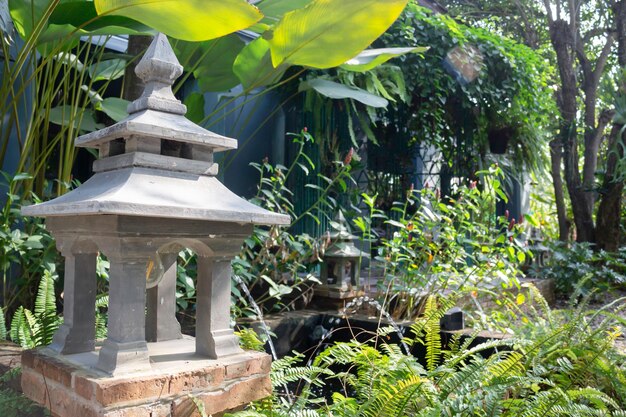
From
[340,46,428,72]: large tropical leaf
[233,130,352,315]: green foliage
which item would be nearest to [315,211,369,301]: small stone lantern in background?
[233,130,352,315]: green foliage

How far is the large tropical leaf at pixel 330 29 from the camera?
7.38 ft

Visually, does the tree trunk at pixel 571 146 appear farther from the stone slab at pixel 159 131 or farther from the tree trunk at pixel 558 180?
the stone slab at pixel 159 131

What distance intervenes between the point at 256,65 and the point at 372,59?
735 millimetres

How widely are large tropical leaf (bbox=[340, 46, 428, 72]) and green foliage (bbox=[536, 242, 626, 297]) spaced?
4.83 m

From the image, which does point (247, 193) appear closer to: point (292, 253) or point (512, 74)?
point (292, 253)

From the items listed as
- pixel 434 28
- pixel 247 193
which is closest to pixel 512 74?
pixel 434 28

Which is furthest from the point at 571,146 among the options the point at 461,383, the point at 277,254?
the point at 461,383

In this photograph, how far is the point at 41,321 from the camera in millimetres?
2455

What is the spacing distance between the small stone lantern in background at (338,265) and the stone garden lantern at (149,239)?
7.62 ft

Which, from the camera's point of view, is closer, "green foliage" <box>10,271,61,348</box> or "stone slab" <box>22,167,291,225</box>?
"stone slab" <box>22,167,291,225</box>

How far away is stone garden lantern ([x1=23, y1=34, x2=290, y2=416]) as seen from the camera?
1720 mm

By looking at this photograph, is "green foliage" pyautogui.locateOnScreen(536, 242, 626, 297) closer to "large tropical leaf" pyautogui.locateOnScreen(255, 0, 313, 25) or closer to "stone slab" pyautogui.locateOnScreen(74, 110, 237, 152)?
"large tropical leaf" pyautogui.locateOnScreen(255, 0, 313, 25)

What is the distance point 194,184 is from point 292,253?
7.69 ft

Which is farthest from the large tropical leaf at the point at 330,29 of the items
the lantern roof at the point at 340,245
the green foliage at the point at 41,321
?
the lantern roof at the point at 340,245
